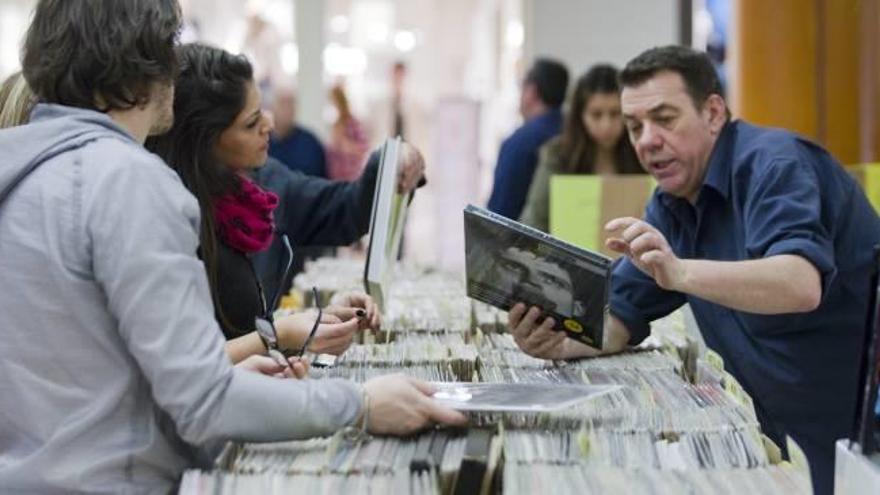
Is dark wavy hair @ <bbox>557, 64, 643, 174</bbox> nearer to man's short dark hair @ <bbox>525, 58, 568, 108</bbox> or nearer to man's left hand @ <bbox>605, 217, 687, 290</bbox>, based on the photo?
man's short dark hair @ <bbox>525, 58, 568, 108</bbox>

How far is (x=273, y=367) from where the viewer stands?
5.85 feet

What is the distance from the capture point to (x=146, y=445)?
1493mm

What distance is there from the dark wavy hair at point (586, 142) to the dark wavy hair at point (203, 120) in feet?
7.70

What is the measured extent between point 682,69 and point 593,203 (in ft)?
5.11

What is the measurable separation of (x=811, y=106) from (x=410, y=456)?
14.4 ft

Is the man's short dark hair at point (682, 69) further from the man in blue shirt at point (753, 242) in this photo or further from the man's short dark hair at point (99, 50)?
the man's short dark hair at point (99, 50)

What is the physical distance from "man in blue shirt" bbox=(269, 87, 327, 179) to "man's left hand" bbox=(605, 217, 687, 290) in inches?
181

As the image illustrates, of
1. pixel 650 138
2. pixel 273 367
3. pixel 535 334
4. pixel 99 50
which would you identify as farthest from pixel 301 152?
pixel 99 50

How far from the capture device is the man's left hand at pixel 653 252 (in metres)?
2.06

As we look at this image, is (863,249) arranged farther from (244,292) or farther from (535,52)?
(535,52)

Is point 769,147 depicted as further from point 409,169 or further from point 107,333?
point 107,333

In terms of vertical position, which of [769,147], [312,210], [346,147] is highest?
[769,147]

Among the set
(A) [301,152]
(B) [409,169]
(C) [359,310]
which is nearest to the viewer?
(C) [359,310]

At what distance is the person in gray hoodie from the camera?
4.61 feet
